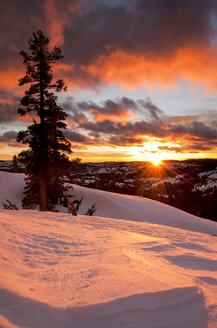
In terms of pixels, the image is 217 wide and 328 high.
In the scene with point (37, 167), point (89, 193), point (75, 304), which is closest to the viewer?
point (75, 304)

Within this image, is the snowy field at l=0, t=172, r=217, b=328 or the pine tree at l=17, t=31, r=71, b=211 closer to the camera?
the snowy field at l=0, t=172, r=217, b=328

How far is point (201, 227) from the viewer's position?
11383mm

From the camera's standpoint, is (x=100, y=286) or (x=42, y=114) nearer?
(x=100, y=286)

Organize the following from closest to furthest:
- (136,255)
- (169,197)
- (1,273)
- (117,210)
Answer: (1,273) → (136,255) → (117,210) → (169,197)

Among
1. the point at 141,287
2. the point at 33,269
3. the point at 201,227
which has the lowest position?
the point at 201,227

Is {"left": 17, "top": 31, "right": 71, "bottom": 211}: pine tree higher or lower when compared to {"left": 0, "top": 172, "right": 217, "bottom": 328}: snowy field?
higher

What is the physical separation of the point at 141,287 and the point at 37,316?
0.85 meters

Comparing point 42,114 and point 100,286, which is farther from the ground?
point 42,114

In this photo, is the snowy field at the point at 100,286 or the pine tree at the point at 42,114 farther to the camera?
the pine tree at the point at 42,114

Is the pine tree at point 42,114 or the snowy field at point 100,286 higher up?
the pine tree at point 42,114

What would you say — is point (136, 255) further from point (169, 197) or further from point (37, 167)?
point (169, 197)

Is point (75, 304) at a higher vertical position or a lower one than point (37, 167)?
lower

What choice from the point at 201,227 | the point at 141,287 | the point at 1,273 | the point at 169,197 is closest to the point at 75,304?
the point at 141,287

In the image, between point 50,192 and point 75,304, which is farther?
point 50,192
